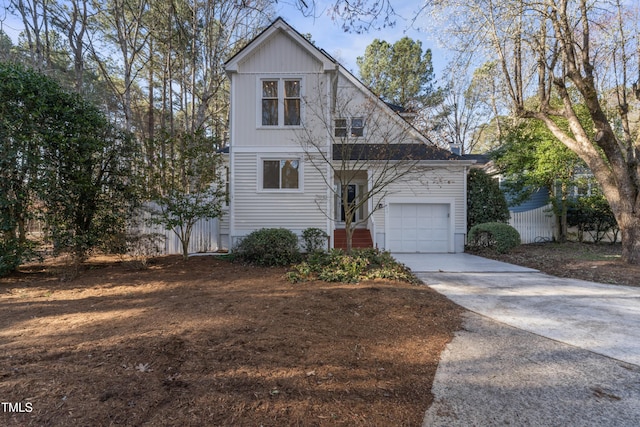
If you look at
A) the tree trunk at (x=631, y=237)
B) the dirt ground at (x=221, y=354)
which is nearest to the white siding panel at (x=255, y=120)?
the dirt ground at (x=221, y=354)

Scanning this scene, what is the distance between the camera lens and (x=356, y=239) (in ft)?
38.3

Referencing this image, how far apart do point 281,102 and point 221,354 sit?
8595 millimetres

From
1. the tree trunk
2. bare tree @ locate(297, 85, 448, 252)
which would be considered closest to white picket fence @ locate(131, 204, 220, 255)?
bare tree @ locate(297, 85, 448, 252)

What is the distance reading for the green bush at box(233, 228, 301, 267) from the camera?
8.15 m

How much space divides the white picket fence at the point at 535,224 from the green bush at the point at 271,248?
10.3 metres

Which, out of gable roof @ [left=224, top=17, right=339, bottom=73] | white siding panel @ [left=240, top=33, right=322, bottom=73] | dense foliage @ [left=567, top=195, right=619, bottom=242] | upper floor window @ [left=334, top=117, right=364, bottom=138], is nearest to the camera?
upper floor window @ [left=334, top=117, right=364, bottom=138]

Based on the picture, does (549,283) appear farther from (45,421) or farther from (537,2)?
(45,421)

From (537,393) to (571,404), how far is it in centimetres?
22

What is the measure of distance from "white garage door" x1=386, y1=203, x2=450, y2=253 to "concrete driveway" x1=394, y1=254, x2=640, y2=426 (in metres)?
5.27

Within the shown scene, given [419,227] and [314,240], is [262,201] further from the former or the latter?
[419,227]

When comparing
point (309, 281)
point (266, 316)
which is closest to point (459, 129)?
point (309, 281)

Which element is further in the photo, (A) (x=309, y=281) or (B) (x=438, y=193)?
(B) (x=438, y=193)

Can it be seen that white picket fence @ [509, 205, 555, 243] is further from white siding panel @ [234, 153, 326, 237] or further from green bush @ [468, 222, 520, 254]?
white siding panel @ [234, 153, 326, 237]

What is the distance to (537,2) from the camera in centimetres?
765
